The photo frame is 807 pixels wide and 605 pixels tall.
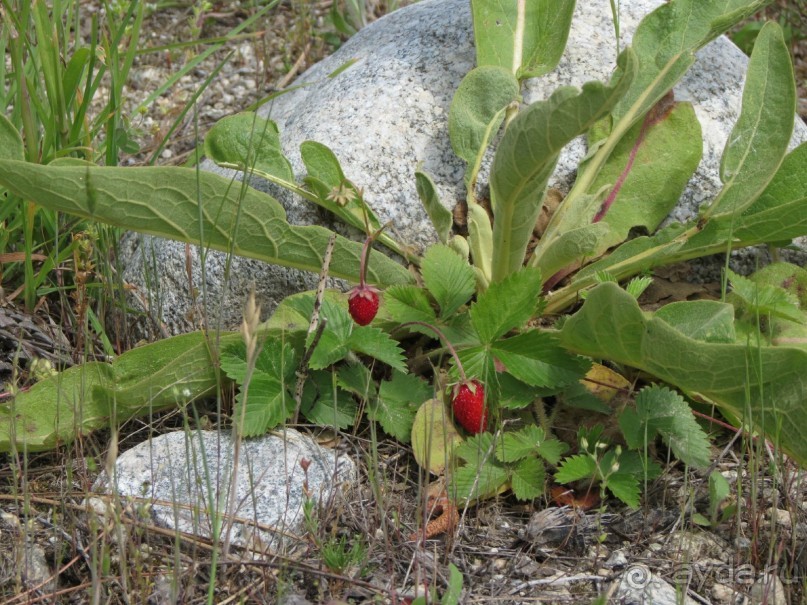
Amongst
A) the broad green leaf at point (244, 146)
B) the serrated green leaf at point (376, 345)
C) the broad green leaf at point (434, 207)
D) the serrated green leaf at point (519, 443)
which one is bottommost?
the serrated green leaf at point (519, 443)

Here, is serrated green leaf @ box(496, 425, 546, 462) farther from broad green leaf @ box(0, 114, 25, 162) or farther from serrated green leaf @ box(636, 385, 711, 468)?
broad green leaf @ box(0, 114, 25, 162)

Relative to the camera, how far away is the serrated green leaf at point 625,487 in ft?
5.70

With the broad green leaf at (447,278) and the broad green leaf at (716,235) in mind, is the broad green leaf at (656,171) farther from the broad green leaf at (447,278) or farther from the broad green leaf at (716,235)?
the broad green leaf at (447,278)

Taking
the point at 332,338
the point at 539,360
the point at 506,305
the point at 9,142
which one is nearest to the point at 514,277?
the point at 506,305

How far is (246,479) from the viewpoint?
1857 mm

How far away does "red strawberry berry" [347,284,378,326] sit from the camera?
1878 mm

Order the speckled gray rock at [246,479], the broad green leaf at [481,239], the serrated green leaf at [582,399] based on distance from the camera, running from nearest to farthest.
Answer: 1. the speckled gray rock at [246,479]
2. the serrated green leaf at [582,399]
3. the broad green leaf at [481,239]

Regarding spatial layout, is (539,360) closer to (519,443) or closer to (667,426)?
(519,443)

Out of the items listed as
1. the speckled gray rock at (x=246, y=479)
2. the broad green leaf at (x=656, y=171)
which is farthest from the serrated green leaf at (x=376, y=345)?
the broad green leaf at (x=656, y=171)

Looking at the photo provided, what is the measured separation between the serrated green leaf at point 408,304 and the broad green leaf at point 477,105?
0.45 metres

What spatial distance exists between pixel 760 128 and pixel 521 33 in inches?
26.9

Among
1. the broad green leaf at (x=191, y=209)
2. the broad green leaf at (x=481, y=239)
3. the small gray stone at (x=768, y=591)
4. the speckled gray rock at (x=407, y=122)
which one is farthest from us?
the speckled gray rock at (x=407, y=122)

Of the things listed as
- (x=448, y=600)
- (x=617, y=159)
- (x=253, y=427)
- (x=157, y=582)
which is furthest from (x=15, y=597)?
(x=617, y=159)

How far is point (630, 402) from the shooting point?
2035 millimetres
